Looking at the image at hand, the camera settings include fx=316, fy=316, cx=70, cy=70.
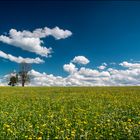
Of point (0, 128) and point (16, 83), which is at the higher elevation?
point (16, 83)

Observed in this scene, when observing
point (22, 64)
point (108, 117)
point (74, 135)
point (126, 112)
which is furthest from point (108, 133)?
point (22, 64)

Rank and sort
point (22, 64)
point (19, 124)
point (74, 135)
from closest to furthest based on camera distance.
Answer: point (74, 135) → point (19, 124) → point (22, 64)

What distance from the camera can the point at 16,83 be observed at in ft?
339

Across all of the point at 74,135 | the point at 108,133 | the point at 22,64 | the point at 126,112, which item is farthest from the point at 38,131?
the point at 22,64

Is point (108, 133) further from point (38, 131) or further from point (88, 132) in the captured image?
point (38, 131)

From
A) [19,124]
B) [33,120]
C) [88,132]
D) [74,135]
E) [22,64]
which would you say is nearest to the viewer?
[74,135]

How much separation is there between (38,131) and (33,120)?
9.66ft

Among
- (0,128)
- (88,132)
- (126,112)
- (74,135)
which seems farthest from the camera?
(126,112)

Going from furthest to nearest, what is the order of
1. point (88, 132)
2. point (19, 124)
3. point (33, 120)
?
1. point (33, 120)
2. point (19, 124)
3. point (88, 132)

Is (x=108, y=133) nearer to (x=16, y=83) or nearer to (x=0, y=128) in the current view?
(x=0, y=128)

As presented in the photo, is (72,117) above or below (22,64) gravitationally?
below

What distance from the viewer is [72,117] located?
15.0m

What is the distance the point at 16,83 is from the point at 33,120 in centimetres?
9019

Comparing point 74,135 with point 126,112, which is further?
point 126,112
